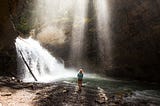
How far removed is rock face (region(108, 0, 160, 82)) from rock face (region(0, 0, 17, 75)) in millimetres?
14388

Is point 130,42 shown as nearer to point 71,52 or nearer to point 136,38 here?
point 136,38

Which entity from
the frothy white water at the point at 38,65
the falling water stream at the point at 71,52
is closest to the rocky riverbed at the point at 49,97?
the falling water stream at the point at 71,52

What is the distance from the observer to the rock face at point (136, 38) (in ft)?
Answer: 102

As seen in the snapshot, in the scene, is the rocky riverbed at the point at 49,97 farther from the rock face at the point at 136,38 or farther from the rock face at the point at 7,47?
the rock face at the point at 136,38

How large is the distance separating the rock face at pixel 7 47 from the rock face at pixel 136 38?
14.4m

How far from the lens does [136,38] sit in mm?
32562

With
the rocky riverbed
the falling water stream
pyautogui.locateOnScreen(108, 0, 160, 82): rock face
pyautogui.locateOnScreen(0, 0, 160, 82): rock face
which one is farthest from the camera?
pyautogui.locateOnScreen(108, 0, 160, 82): rock face

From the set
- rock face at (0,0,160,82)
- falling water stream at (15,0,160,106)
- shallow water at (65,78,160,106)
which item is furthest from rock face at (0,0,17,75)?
shallow water at (65,78,160,106)

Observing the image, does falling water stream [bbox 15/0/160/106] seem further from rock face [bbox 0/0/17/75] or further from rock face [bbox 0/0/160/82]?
rock face [bbox 0/0/160/82]

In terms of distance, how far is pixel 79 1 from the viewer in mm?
50906

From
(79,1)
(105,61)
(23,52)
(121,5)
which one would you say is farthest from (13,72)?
(79,1)

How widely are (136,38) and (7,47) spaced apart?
53.8 feet

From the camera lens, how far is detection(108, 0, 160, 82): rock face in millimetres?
31156

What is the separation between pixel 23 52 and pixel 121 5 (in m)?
14.7
